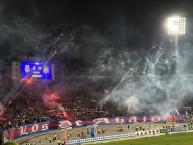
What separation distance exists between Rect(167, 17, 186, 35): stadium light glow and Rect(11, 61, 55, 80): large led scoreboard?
86.9 feet

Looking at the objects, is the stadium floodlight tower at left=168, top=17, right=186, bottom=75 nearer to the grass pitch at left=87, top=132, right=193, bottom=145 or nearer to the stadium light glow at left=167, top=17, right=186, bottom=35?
the stadium light glow at left=167, top=17, right=186, bottom=35

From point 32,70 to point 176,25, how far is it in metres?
31.2

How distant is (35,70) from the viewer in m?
68.4

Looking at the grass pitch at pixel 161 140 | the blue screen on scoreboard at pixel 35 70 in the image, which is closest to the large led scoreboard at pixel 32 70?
the blue screen on scoreboard at pixel 35 70

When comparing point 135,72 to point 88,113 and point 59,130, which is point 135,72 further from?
point 59,130

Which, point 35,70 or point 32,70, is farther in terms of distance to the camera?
point 35,70

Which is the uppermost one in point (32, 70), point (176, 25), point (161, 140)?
point (176, 25)

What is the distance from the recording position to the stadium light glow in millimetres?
70688

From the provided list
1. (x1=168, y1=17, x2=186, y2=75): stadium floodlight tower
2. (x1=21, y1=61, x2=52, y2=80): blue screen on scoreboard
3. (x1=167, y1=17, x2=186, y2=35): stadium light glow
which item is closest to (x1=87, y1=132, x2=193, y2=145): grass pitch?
(x1=168, y1=17, x2=186, y2=75): stadium floodlight tower

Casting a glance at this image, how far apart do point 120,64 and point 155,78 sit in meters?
13.4

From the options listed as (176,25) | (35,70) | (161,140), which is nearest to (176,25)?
(176,25)

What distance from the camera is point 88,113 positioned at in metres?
68.8

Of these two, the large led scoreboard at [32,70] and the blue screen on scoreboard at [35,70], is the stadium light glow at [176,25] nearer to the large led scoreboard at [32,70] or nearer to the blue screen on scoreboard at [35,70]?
the large led scoreboard at [32,70]

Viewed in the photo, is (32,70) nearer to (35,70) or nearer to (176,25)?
(35,70)
